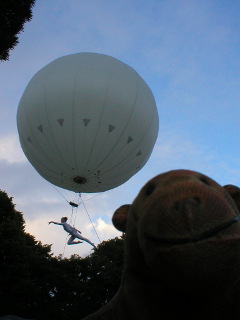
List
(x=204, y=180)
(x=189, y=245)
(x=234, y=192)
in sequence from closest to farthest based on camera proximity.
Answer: (x=189, y=245)
(x=204, y=180)
(x=234, y=192)

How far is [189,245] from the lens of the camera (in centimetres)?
159

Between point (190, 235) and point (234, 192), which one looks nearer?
point (190, 235)

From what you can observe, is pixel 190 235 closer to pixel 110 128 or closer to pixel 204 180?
pixel 204 180

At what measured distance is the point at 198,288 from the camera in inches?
66.0

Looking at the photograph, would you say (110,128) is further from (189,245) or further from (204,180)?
(189,245)

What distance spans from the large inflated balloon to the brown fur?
905 centimetres

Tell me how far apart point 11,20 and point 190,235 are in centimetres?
854

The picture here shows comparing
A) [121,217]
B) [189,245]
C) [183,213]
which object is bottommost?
[189,245]

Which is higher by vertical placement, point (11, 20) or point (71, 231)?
point (11, 20)

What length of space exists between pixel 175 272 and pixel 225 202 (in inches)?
17.1

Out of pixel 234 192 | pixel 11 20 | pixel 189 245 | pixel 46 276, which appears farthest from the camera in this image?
pixel 46 276

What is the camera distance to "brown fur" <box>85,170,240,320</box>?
1.60m

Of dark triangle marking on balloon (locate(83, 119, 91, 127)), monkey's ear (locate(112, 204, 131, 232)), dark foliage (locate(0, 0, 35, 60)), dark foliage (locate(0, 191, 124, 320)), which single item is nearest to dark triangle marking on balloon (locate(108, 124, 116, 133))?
dark triangle marking on balloon (locate(83, 119, 91, 127))

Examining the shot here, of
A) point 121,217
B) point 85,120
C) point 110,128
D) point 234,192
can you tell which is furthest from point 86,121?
point 234,192
